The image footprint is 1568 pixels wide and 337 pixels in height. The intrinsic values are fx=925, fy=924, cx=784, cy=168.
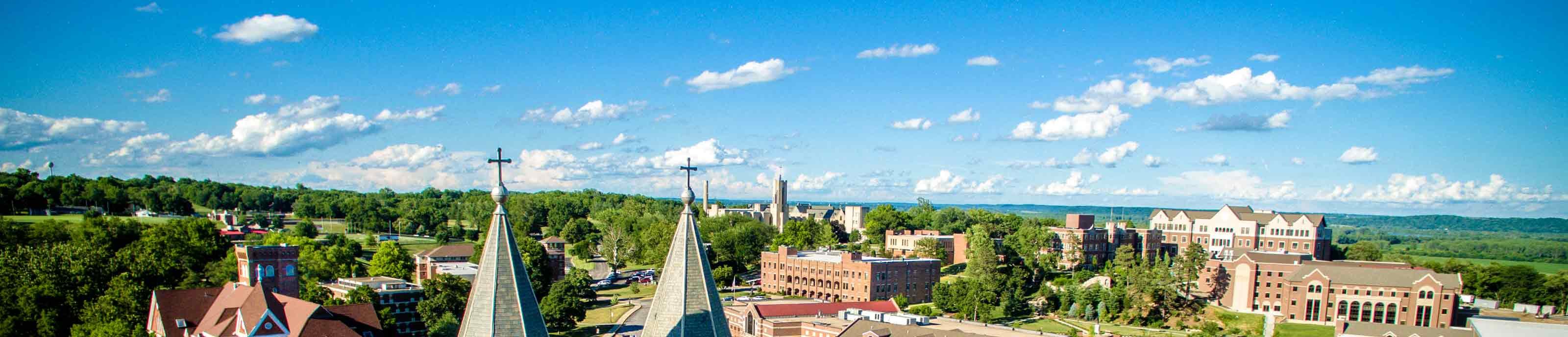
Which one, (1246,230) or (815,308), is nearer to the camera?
(815,308)

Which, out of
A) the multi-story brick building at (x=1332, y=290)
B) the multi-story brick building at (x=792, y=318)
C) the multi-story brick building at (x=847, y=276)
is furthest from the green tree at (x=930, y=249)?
the multi-story brick building at (x=1332, y=290)

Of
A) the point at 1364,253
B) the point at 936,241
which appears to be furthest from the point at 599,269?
the point at 1364,253

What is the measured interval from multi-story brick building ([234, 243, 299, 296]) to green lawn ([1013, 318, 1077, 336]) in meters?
50.5

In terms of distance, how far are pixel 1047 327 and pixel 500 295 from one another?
2427 inches

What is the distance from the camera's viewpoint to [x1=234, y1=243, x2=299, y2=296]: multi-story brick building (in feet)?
189

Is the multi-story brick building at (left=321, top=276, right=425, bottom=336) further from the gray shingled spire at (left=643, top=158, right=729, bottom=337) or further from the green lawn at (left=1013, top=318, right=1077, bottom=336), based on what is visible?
the gray shingled spire at (left=643, top=158, right=729, bottom=337)

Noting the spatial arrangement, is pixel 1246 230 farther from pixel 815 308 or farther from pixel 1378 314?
pixel 815 308

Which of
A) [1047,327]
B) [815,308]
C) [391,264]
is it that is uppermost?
[391,264]

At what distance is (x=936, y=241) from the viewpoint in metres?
101

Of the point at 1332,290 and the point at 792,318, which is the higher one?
the point at 1332,290

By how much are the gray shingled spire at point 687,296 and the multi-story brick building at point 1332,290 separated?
2487 inches

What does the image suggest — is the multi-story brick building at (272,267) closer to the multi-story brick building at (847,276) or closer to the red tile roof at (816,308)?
the red tile roof at (816,308)

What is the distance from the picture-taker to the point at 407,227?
14312 cm

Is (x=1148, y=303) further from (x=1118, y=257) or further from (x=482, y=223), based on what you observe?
(x=482, y=223)
